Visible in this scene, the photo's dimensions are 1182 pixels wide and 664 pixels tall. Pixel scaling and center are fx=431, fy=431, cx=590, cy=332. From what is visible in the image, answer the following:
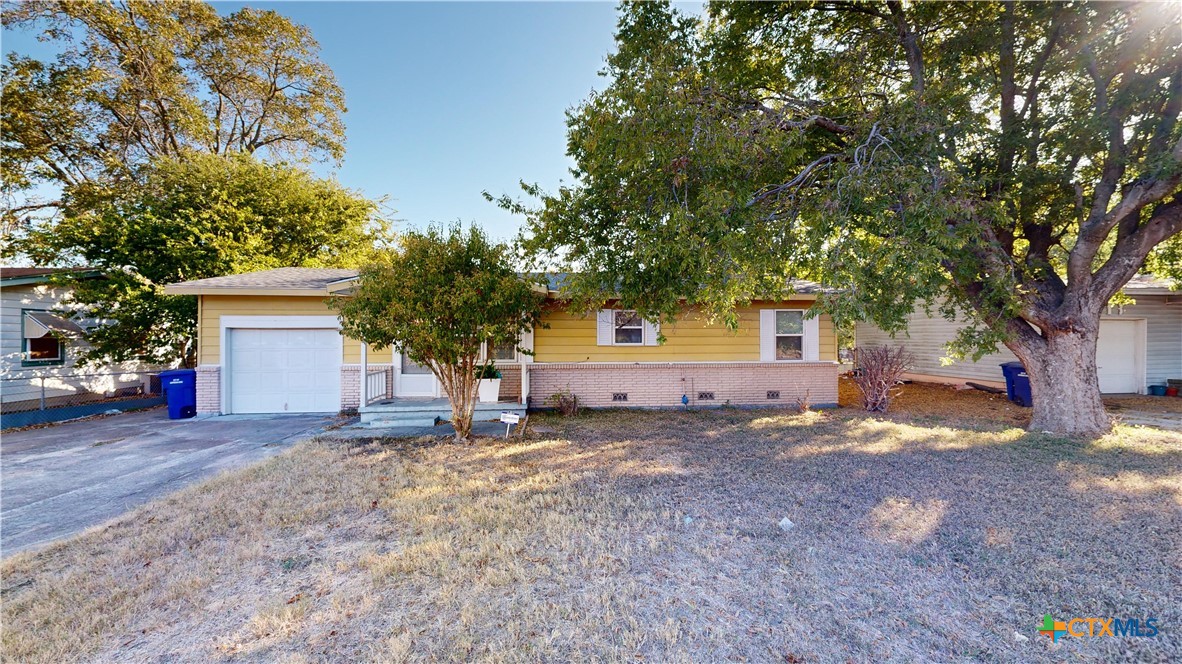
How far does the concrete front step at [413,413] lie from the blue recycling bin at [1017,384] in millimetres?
12129

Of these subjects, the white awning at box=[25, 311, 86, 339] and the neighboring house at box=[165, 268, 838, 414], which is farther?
the white awning at box=[25, 311, 86, 339]

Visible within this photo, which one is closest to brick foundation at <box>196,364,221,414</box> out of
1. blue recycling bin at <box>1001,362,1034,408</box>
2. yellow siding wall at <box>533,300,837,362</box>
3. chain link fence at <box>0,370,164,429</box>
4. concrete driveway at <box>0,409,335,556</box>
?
concrete driveway at <box>0,409,335,556</box>

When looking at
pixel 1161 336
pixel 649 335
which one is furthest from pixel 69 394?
pixel 1161 336

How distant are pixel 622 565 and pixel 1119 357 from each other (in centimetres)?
1668

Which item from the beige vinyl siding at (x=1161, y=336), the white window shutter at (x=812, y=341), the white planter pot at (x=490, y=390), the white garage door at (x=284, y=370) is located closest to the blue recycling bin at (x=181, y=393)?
the white garage door at (x=284, y=370)

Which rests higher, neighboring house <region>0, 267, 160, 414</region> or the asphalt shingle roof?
the asphalt shingle roof

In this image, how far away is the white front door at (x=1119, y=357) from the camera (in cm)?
1174

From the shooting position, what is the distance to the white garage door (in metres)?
9.54

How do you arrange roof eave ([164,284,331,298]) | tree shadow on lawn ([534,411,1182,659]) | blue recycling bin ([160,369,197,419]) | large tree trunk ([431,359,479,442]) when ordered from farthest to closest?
1. blue recycling bin ([160,369,197,419])
2. roof eave ([164,284,331,298])
3. large tree trunk ([431,359,479,442])
4. tree shadow on lawn ([534,411,1182,659])

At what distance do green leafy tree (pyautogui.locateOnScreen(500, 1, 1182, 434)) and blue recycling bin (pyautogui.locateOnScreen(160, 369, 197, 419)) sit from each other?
331 inches

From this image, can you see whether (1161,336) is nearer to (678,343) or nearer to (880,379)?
(880,379)

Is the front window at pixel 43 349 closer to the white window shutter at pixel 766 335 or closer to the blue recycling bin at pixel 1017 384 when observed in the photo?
the white window shutter at pixel 766 335

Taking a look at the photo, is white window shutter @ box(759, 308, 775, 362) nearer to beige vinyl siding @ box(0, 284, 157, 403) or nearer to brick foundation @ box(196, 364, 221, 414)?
brick foundation @ box(196, 364, 221, 414)

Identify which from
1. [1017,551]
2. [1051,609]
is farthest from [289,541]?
[1017,551]
